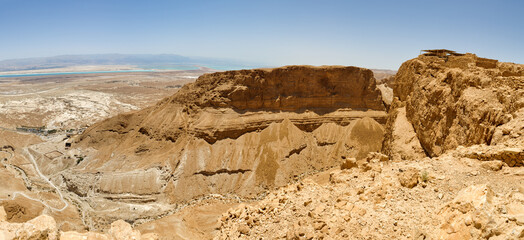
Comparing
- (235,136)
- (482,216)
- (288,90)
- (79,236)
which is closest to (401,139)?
(482,216)

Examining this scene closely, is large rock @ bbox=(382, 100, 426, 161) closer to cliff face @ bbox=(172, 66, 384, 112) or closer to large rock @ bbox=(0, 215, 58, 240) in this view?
large rock @ bbox=(0, 215, 58, 240)

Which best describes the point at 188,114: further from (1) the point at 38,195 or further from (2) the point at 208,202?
(1) the point at 38,195

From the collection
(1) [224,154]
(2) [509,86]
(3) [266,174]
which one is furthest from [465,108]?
(1) [224,154]

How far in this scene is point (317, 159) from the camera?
3262cm

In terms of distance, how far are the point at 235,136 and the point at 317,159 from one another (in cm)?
1037

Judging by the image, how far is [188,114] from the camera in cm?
3566

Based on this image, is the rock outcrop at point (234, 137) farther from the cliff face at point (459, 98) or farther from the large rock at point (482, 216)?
the large rock at point (482, 216)

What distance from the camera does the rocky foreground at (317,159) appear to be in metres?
7.49

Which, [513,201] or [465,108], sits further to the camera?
[465,108]

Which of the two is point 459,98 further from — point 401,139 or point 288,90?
point 288,90

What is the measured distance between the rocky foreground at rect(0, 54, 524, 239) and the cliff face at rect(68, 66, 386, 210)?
0.15m

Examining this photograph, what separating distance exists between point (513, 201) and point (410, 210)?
2.24m

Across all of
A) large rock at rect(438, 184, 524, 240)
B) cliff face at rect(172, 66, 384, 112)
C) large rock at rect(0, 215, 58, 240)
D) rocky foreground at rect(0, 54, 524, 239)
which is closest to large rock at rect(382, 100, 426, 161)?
rocky foreground at rect(0, 54, 524, 239)

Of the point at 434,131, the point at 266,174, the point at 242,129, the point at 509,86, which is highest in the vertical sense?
the point at 509,86
